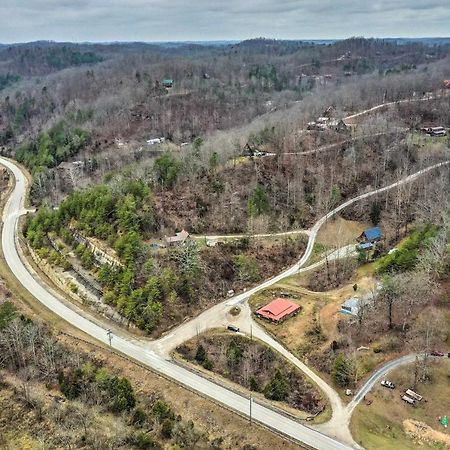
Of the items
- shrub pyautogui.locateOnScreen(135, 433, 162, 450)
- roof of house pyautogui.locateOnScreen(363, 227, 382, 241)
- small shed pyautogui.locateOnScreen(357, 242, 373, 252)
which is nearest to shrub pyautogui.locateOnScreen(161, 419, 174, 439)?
shrub pyautogui.locateOnScreen(135, 433, 162, 450)

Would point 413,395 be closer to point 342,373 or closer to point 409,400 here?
A: point 409,400

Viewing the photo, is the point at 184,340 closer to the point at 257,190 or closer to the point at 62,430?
the point at 62,430

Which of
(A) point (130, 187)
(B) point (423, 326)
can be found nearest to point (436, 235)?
(B) point (423, 326)

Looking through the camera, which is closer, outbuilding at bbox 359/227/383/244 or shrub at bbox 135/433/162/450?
shrub at bbox 135/433/162/450

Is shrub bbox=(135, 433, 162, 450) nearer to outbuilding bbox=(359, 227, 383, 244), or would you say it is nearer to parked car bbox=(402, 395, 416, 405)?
parked car bbox=(402, 395, 416, 405)

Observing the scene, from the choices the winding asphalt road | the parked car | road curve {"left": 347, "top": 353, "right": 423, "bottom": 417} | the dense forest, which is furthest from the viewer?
the dense forest

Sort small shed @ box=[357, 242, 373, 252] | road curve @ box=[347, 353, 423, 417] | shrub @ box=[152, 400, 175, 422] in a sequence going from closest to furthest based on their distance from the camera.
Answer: shrub @ box=[152, 400, 175, 422]
road curve @ box=[347, 353, 423, 417]
small shed @ box=[357, 242, 373, 252]

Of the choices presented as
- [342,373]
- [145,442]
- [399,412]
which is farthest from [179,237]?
[399,412]
